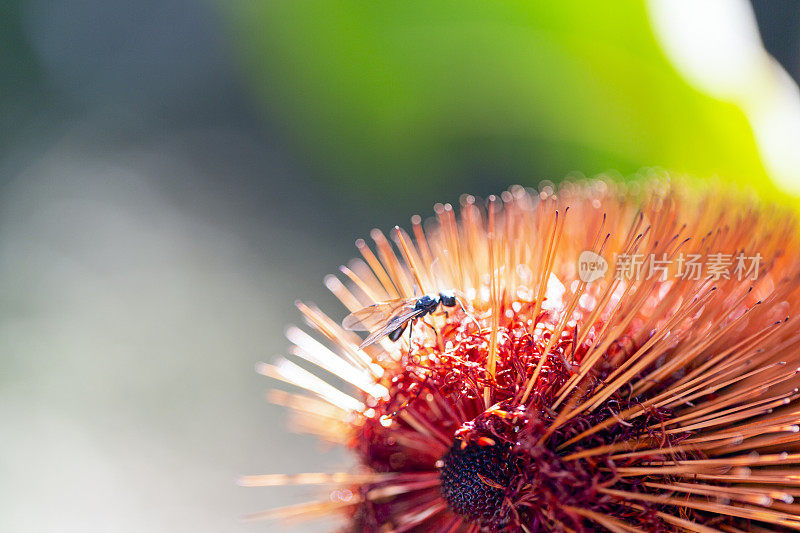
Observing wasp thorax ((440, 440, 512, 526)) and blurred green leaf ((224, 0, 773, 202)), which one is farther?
blurred green leaf ((224, 0, 773, 202))

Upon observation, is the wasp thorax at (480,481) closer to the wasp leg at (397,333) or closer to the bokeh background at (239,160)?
the wasp leg at (397,333)

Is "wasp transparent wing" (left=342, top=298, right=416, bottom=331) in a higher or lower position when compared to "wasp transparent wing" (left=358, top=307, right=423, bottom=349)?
higher

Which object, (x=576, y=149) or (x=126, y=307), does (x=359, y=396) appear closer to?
(x=576, y=149)

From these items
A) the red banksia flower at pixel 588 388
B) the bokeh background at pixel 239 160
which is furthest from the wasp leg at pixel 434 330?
the bokeh background at pixel 239 160

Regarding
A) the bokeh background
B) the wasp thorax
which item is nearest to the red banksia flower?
the wasp thorax

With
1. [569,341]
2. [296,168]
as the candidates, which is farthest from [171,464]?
[569,341]

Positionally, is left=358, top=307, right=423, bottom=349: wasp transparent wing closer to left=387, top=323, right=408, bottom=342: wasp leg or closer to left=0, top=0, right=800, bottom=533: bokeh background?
left=387, top=323, right=408, bottom=342: wasp leg

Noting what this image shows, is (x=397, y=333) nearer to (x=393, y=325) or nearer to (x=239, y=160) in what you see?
(x=393, y=325)
